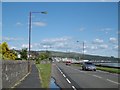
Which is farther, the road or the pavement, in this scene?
the road

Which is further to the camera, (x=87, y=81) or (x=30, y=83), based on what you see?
(x=87, y=81)

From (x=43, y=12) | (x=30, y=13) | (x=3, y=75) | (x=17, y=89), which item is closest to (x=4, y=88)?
(x=3, y=75)

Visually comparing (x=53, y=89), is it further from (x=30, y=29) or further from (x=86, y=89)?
(x=30, y=29)

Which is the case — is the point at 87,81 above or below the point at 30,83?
below

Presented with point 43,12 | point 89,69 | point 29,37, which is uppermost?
point 43,12

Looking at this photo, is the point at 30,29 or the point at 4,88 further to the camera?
the point at 30,29

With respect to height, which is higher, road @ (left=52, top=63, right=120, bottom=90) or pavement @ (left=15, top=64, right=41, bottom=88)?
pavement @ (left=15, top=64, right=41, bottom=88)

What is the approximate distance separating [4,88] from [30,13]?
27043 mm

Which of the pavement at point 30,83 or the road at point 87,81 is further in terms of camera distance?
the road at point 87,81

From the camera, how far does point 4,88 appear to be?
49.6 feet

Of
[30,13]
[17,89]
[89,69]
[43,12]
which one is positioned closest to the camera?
[17,89]

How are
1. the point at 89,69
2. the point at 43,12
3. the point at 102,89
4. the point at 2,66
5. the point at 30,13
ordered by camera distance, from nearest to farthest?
the point at 2,66
the point at 102,89
the point at 43,12
the point at 30,13
the point at 89,69

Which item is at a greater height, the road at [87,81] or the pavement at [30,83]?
the pavement at [30,83]

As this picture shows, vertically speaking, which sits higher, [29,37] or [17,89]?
[29,37]
